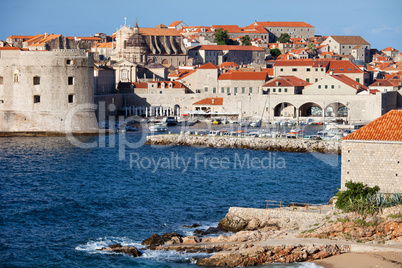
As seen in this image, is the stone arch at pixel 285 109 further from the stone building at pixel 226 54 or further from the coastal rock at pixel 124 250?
the coastal rock at pixel 124 250

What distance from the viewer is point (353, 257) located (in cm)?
1788

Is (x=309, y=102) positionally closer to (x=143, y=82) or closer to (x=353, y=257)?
(x=143, y=82)

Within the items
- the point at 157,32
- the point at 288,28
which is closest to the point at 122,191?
the point at 157,32

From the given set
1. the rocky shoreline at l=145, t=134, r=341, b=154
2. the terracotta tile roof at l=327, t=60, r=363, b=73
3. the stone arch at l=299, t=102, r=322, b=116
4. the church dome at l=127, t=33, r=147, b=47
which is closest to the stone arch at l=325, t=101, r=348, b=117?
the stone arch at l=299, t=102, r=322, b=116

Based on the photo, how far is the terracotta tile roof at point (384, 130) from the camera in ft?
66.2

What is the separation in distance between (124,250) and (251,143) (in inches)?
934

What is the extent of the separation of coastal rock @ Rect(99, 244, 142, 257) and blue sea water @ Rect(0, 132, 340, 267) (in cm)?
20

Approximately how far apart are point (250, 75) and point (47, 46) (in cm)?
2524

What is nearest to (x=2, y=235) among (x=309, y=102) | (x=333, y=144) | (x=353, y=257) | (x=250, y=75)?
(x=353, y=257)

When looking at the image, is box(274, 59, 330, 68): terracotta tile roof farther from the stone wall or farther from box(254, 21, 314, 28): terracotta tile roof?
box(254, 21, 314, 28): terracotta tile roof

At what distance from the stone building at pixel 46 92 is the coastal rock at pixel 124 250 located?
27.4 meters

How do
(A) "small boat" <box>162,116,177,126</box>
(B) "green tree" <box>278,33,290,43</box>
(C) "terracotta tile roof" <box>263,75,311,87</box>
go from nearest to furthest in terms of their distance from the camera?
(A) "small boat" <box>162,116,177,126</box>
(C) "terracotta tile roof" <box>263,75,311,87</box>
(B) "green tree" <box>278,33,290,43</box>

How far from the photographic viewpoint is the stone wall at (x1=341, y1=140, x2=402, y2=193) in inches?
787

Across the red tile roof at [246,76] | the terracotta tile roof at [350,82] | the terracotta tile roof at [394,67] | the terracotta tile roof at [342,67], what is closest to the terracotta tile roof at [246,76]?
the red tile roof at [246,76]
